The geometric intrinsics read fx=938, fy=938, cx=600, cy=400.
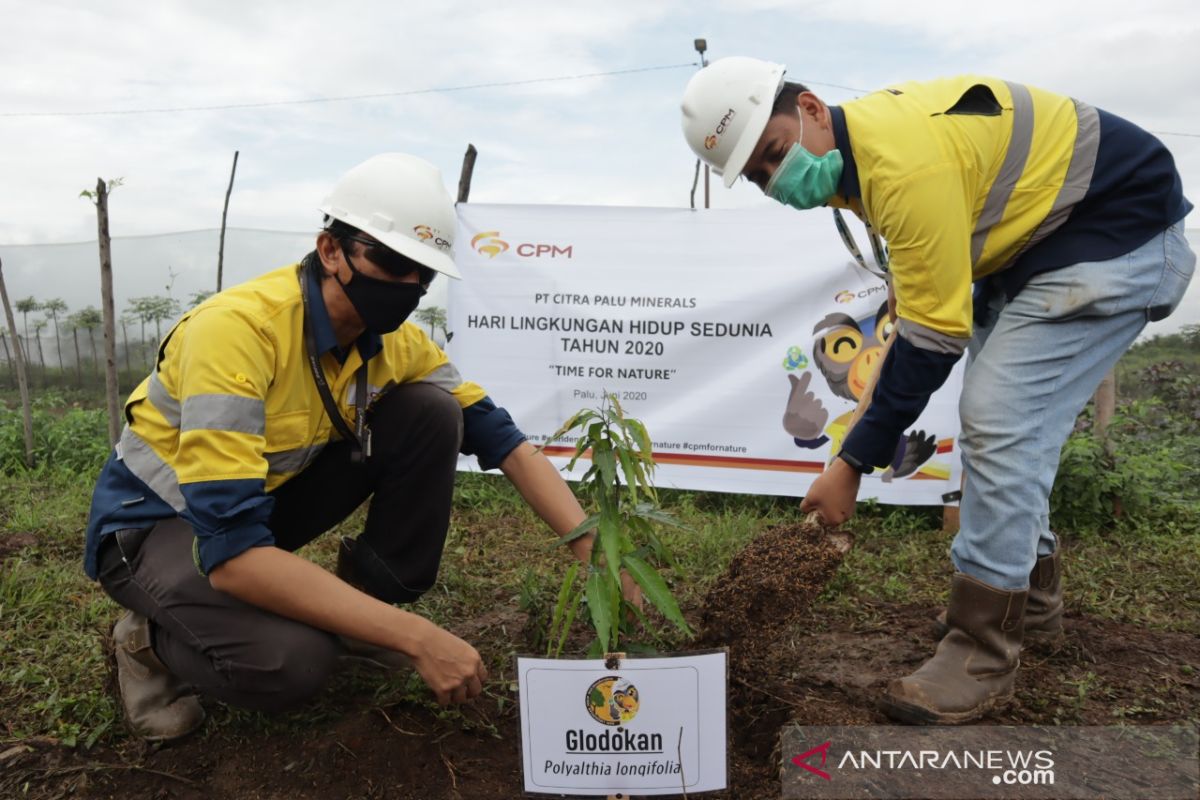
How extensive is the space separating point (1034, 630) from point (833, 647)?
579 mm

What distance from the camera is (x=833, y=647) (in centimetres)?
288

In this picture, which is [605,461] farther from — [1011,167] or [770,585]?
[1011,167]

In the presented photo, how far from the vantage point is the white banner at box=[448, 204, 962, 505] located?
15.0 ft

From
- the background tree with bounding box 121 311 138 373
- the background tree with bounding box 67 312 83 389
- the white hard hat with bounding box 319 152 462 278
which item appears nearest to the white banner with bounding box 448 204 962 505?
the white hard hat with bounding box 319 152 462 278

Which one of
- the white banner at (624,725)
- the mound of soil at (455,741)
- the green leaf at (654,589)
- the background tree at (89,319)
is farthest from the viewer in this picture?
the background tree at (89,319)

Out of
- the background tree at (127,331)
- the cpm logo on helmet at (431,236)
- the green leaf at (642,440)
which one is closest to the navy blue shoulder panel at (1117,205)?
the green leaf at (642,440)

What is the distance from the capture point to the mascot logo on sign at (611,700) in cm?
182

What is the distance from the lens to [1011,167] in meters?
2.24

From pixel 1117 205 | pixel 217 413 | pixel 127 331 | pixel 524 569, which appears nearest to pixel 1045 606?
pixel 1117 205

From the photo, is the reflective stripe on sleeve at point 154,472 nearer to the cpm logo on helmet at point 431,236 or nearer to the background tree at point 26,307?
the cpm logo on helmet at point 431,236

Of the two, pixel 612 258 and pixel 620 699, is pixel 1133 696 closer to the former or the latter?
pixel 620 699

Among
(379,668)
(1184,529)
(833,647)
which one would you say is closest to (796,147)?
(833,647)

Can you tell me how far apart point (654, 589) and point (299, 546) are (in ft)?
4.21

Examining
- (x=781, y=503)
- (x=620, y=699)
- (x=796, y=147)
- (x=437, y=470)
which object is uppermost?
(x=796, y=147)
